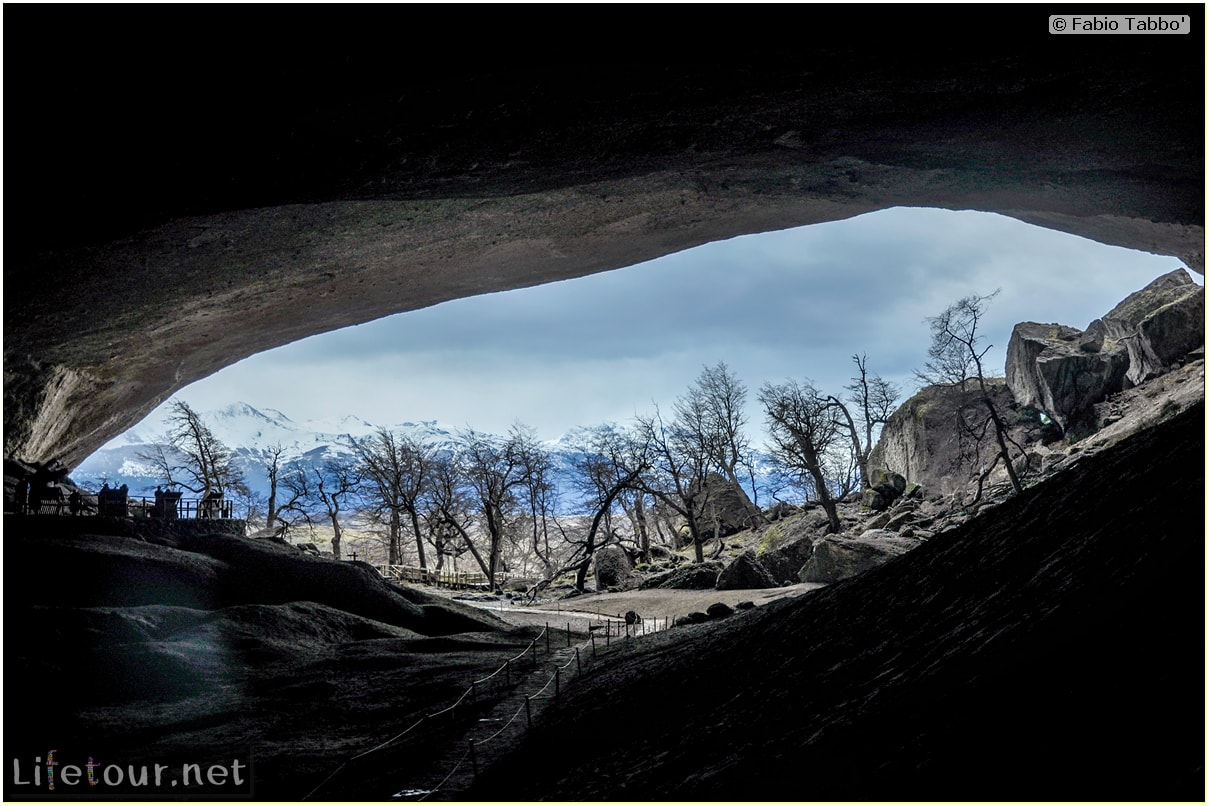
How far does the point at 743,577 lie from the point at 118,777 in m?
18.6

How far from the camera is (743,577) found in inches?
853

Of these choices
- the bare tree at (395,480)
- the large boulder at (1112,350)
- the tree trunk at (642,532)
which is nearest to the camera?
the large boulder at (1112,350)

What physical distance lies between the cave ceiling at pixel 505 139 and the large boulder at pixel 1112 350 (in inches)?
665

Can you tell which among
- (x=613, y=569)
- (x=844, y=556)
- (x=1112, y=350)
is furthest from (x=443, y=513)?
(x=1112, y=350)

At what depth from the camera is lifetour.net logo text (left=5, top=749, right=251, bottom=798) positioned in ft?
15.9

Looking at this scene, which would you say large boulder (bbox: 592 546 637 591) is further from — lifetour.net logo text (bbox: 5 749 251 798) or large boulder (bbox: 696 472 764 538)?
lifetour.net logo text (bbox: 5 749 251 798)

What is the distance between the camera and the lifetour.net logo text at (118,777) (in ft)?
15.9

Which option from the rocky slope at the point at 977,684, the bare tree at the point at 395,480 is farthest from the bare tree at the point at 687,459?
the rocky slope at the point at 977,684

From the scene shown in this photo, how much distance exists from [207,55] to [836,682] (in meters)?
6.60

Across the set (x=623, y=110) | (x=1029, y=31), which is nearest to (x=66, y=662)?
(x=623, y=110)

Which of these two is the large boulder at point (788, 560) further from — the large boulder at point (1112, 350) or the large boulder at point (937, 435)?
the large boulder at point (1112, 350)

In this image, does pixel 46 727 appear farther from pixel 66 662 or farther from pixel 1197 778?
pixel 1197 778

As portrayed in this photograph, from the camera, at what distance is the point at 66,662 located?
312 inches

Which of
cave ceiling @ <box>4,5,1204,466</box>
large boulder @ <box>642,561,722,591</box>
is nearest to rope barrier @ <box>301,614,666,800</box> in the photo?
cave ceiling @ <box>4,5,1204,466</box>
